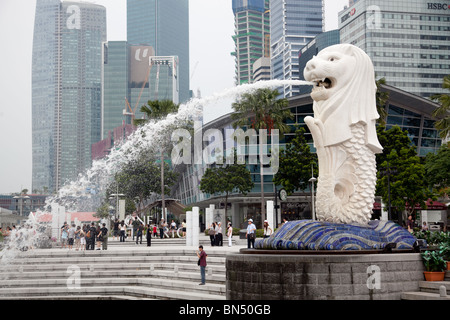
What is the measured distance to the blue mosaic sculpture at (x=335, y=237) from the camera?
1363 centimetres

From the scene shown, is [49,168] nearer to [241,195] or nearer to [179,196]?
[179,196]

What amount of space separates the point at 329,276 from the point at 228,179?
128ft

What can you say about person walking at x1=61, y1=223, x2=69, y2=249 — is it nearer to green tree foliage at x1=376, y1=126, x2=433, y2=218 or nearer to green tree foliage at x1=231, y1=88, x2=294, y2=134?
green tree foliage at x1=231, y1=88, x2=294, y2=134

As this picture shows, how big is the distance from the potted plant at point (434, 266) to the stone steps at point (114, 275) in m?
6.26

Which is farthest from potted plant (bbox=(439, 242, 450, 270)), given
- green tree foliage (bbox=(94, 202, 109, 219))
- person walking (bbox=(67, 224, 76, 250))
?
green tree foliage (bbox=(94, 202, 109, 219))

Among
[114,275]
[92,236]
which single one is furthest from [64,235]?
[114,275]

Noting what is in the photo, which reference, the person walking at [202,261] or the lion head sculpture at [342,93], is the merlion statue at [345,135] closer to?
the lion head sculpture at [342,93]

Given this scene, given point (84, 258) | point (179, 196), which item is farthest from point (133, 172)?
point (84, 258)

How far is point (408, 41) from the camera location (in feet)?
402

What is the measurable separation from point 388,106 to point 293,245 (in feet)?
151

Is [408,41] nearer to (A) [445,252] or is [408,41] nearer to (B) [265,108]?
(B) [265,108]

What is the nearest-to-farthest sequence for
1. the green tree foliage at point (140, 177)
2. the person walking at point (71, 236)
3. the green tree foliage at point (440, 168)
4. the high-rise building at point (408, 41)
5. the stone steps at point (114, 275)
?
the stone steps at point (114, 275) → the person walking at point (71, 236) → the green tree foliage at point (440, 168) → the green tree foliage at point (140, 177) → the high-rise building at point (408, 41)

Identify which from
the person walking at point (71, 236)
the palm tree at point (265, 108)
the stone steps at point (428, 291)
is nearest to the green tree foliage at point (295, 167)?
the palm tree at point (265, 108)

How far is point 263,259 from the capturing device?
1268cm
